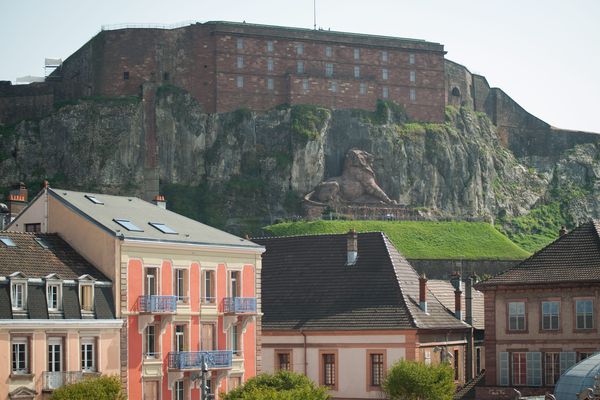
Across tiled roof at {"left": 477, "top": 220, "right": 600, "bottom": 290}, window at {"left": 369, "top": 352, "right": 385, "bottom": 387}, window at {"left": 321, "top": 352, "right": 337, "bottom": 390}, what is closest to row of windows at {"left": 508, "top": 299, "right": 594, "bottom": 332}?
tiled roof at {"left": 477, "top": 220, "right": 600, "bottom": 290}

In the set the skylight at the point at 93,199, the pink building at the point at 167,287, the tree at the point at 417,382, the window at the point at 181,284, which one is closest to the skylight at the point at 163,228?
the pink building at the point at 167,287

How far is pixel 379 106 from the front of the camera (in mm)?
163750

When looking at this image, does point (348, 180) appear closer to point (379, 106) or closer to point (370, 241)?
point (379, 106)

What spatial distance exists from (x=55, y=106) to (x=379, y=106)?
3372cm

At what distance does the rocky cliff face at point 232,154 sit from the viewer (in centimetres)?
15188

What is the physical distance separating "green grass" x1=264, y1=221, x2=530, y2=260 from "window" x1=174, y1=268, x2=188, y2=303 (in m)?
83.4

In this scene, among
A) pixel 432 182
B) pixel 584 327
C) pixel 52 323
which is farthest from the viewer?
pixel 432 182

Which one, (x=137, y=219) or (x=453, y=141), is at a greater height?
(x=453, y=141)

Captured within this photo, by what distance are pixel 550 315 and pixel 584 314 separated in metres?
1.67

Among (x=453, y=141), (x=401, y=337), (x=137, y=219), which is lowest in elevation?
(x=401, y=337)

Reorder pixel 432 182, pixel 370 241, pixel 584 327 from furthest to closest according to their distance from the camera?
pixel 432 182, pixel 370 241, pixel 584 327

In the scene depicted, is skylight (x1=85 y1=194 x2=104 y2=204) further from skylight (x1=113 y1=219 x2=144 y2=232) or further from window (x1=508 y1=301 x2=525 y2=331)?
window (x1=508 y1=301 x2=525 y2=331)

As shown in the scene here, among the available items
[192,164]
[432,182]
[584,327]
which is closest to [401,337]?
[584,327]

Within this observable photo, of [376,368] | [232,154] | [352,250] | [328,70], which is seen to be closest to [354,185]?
[232,154]
